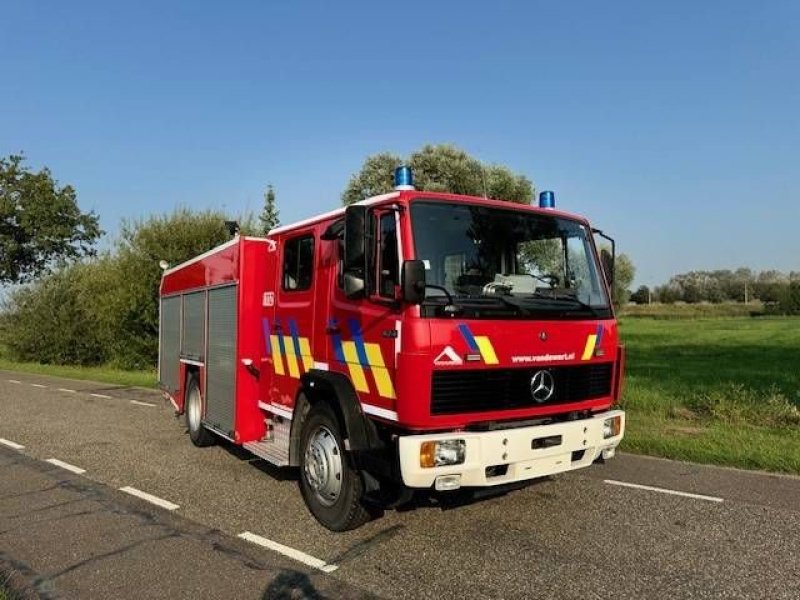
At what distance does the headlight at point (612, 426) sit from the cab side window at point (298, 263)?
276 cm

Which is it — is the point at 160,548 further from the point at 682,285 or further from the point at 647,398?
the point at 682,285

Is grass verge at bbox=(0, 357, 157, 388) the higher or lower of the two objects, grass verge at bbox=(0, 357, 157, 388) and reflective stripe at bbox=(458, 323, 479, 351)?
the lower

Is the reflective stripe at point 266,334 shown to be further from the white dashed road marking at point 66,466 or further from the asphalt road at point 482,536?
the white dashed road marking at point 66,466

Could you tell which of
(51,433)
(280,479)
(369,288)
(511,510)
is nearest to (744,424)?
(511,510)

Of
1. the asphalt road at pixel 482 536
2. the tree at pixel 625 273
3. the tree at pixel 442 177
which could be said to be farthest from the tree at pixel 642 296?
the asphalt road at pixel 482 536

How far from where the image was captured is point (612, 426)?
219 inches

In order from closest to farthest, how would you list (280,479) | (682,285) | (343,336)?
(343,336), (280,479), (682,285)

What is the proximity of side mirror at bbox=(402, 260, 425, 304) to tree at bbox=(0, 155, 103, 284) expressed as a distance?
3502 cm

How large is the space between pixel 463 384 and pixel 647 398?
308 inches

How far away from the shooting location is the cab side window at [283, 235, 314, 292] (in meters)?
6.00

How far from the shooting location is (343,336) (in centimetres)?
538

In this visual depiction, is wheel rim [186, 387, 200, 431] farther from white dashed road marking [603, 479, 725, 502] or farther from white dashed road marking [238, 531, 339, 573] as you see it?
white dashed road marking [603, 479, 725, 502]

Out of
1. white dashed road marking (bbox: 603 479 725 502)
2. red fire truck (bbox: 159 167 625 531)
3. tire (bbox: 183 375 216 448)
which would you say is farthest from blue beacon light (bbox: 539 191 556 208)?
tire (bbox: 183 375 216 448)

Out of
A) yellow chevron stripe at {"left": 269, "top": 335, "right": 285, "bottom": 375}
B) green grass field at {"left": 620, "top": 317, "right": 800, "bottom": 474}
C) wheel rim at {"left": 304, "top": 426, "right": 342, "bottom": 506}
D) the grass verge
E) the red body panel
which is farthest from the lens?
the grass verge
